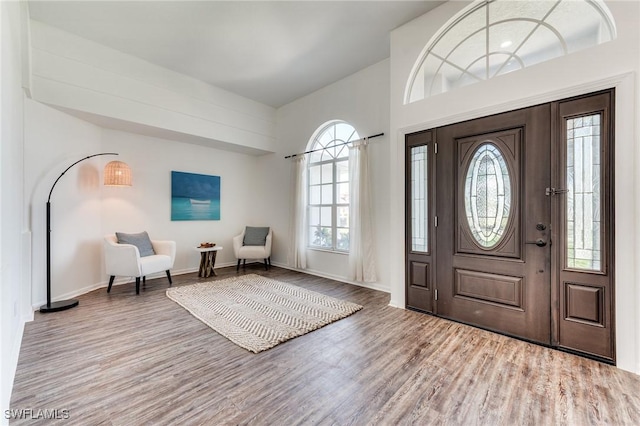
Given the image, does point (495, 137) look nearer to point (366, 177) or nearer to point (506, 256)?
point (506, 256)

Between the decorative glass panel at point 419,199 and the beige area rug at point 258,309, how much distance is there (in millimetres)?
1093

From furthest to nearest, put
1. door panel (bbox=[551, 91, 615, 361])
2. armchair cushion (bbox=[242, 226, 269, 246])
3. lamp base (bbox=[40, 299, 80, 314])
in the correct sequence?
armchair cushion (bbox=[242, 226, 269, 246]) → lamp base (bbox=[40, 299, 80, 314]) → door panel (bbox=[551, 91, 615, 361])

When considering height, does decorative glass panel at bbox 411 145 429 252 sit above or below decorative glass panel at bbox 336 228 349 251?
above

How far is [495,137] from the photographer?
2.68 m

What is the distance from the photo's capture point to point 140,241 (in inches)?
167

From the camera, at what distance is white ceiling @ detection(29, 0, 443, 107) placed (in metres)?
3.06

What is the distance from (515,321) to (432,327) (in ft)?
2.43

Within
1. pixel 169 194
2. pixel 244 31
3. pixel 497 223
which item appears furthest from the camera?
pixel 169 194

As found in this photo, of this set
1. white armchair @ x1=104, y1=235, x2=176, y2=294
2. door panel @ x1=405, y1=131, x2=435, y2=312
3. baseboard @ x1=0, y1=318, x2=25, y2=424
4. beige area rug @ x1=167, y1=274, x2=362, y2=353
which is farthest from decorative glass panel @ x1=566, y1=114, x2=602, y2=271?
white armchair @ x1=104, y1=235, x2=176, y2=294

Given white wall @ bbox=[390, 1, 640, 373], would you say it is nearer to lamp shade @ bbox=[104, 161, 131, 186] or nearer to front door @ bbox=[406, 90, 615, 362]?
front door @ bbox=[406, 90, 615, 362]

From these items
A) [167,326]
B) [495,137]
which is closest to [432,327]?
[495,137]

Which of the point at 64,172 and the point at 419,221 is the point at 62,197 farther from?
the point at 419,221

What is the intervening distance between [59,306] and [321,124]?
4554 mm

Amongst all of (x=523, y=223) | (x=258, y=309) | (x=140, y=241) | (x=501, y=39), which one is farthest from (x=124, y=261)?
(x=501, y=39)
